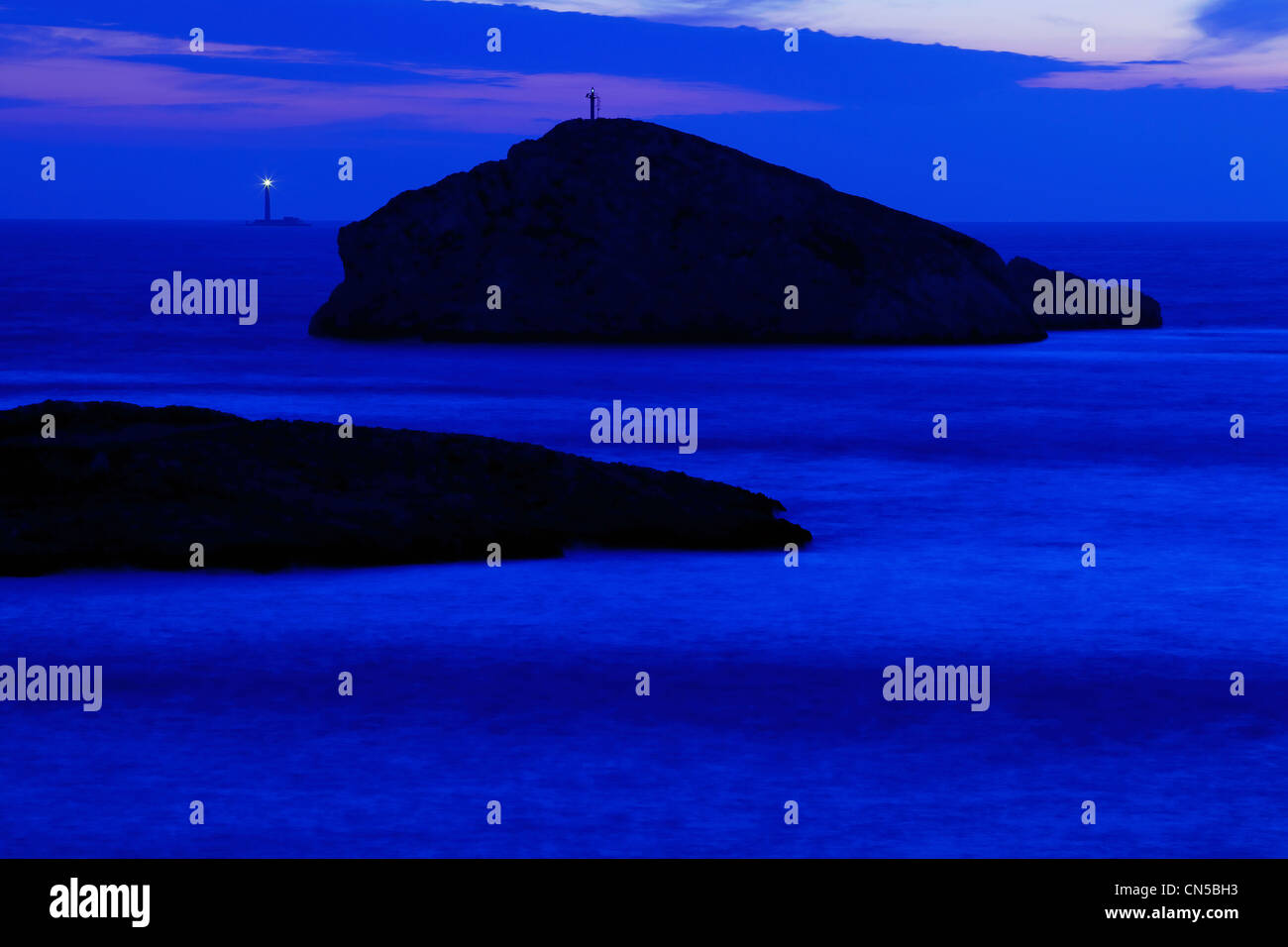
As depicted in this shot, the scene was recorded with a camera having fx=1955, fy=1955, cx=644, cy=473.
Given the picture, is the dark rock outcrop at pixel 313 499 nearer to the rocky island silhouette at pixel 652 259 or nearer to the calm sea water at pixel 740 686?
the calm sea water at pixel 740 686

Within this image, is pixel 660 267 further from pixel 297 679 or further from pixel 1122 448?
pixel 297 679

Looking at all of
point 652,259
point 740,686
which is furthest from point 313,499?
point 652,259

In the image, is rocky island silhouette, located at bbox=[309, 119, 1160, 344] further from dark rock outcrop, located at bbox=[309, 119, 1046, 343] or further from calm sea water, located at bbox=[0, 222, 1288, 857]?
calm sea water, located at bbox=[0, 222, 1288, 857]

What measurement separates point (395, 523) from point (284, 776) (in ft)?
22.0

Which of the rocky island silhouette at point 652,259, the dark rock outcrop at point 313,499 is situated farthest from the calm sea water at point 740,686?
the rocky island silhouette at point 652,259

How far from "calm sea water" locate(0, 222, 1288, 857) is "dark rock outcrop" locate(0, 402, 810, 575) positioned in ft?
1.23

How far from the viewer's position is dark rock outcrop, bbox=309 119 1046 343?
50.7m

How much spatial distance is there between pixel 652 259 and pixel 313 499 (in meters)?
36.2

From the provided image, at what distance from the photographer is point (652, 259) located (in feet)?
170

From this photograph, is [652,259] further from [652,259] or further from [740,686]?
[740,686]

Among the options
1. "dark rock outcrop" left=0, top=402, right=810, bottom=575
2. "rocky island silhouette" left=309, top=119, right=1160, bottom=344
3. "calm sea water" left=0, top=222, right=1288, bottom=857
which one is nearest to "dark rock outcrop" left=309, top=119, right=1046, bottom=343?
"rocky island silhouette" left=309, top=119, right=1160, bottom=344
